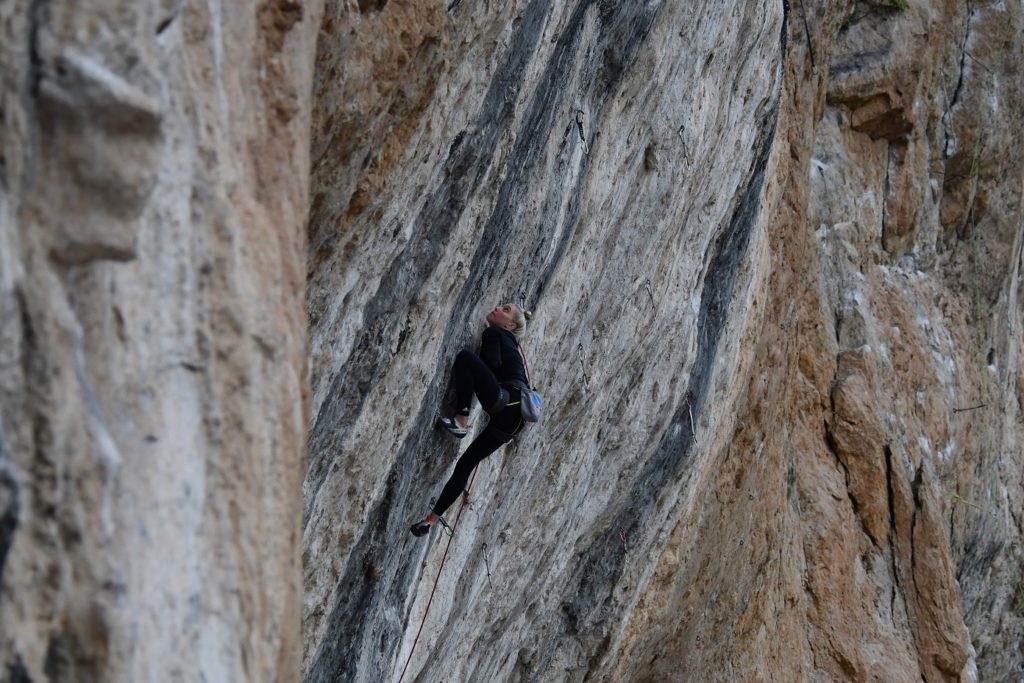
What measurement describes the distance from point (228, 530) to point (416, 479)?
4.08 metres

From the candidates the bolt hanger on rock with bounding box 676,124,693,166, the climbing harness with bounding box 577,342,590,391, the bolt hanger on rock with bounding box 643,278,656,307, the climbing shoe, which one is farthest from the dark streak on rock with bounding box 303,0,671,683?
the bolt hanger on rock with bounding box 676,124,693,166

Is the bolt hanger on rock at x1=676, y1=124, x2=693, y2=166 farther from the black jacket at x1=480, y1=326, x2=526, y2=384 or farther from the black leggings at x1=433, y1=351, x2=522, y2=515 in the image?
the black leggings at x1=433, y1=351, x2=522, y2=515

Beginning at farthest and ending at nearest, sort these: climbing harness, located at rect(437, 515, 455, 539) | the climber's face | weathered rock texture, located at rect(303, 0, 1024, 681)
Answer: the climber's face, climbing harness, located at rect(437, 515, 455, 539), weathered rock texture, located at rect(303, 0, 1024, 681)

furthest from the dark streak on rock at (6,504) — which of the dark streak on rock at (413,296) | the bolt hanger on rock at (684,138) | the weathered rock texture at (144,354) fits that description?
the bolt hanger on rock at (684,138)

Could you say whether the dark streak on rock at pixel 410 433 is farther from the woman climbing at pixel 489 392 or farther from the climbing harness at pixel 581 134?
the climbing harness at pixel 581 134

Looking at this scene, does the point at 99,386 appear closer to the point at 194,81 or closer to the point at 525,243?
the point at 194,81

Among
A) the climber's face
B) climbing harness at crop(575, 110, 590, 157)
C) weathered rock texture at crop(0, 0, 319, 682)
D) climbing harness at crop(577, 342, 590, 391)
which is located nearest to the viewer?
weathered rock texture at crop(0, 0, 319, 682)

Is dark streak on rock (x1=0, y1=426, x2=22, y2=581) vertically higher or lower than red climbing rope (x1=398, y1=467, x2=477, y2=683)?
higher

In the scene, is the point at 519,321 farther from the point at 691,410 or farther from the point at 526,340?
the point at 691,410

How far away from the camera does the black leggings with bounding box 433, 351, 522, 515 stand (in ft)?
24.5

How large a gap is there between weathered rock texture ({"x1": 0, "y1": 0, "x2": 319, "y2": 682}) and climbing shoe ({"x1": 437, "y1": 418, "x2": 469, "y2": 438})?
3591 millimetres

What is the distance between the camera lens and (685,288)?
10070 mm

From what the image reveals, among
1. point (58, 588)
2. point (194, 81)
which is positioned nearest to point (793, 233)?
point (194, 81)

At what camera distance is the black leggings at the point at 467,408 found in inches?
294
